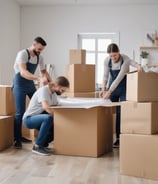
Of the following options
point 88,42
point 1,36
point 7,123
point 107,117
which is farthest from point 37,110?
point 88,42

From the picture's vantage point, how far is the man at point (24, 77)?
3.53m

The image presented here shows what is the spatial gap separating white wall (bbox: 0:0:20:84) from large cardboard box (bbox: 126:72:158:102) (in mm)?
3569

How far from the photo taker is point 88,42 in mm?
6762

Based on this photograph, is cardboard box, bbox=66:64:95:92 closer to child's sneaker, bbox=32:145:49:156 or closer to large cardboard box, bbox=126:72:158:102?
child's sneaker, bbox=32:145:49:156

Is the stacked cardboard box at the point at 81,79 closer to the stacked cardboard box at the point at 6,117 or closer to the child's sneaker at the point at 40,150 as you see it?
the stacked cardboard box at the point at 6,117

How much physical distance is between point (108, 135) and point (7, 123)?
1179 mm

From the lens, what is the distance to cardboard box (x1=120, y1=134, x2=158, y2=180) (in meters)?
2.54

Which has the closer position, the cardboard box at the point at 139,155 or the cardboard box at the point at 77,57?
the cardboard box at the point at 139,155

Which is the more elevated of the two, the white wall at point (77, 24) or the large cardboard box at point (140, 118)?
the white wall at point (77, 24)

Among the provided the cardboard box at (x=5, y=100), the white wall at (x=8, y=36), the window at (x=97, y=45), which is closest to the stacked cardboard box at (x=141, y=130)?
the cardboard box at (x=5, y=100)

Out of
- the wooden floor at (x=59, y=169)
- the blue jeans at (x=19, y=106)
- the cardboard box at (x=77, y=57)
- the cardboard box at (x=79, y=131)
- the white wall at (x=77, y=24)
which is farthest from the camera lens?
the white wall at (x=77, y=24)

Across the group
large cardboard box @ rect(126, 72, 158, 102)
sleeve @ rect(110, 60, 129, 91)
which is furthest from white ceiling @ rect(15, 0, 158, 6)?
large cardboard box @ rect(126, 72, 158, 102)

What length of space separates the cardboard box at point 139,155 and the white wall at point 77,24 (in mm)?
4144

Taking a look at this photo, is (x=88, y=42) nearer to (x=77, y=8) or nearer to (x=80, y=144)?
(x=77, y=8)
